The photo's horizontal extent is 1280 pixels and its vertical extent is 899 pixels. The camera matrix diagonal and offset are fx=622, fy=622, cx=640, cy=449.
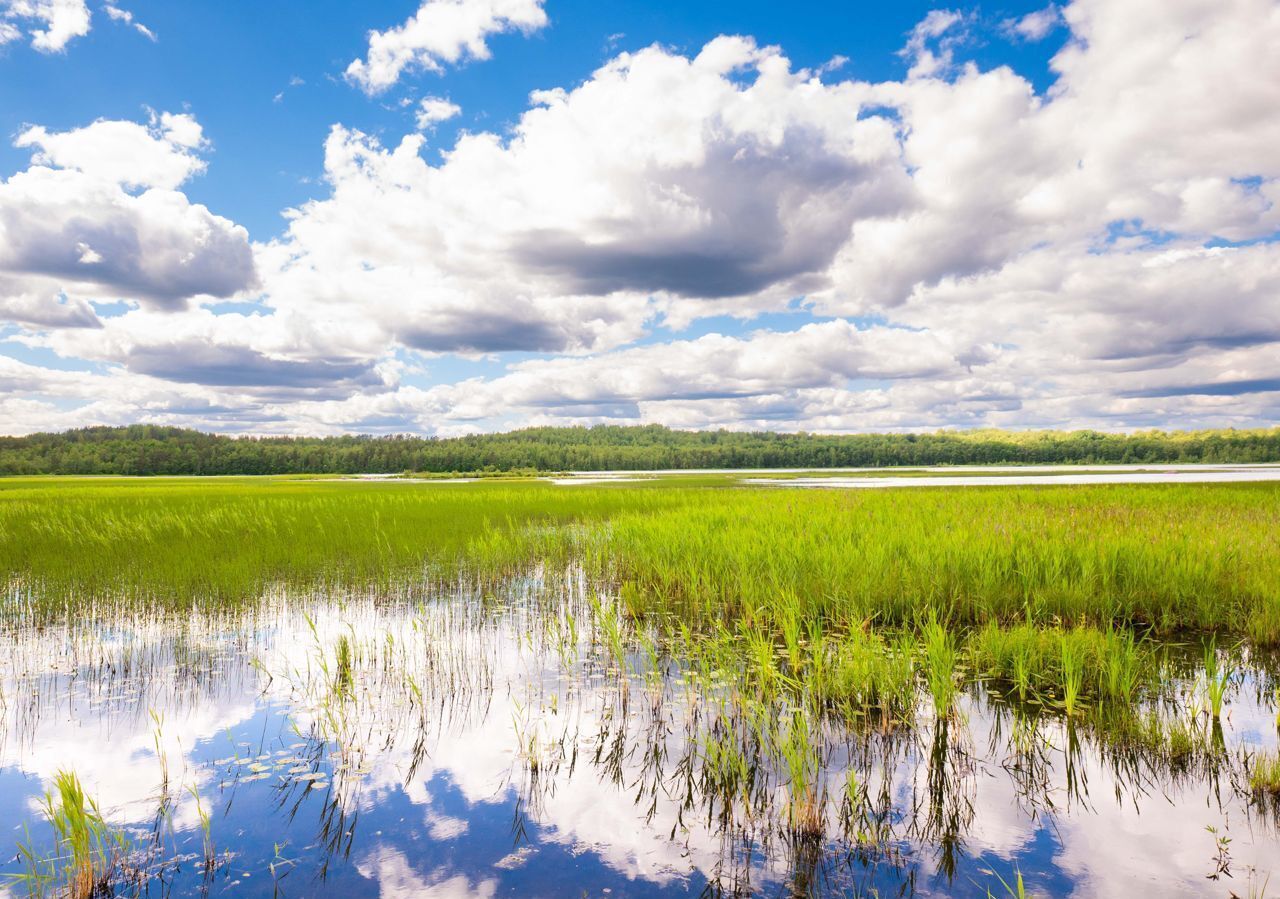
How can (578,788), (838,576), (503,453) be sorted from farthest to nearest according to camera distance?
(503,453)
(838,576)
(578,788)

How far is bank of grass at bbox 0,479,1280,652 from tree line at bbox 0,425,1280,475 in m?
116

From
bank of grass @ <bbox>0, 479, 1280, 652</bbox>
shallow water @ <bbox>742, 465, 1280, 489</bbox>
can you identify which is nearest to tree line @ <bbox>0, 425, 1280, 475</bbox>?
shallow water @ <bbox>742, 465, 1280, 489</bbox>

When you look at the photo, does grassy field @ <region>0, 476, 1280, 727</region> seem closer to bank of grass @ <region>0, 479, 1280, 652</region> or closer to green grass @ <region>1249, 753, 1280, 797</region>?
bank of grass @ <region>0, 479, 1280, 652</region>

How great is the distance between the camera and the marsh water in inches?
170

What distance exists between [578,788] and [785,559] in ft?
25.6

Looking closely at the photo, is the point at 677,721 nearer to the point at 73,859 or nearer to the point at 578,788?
the point at 578,788

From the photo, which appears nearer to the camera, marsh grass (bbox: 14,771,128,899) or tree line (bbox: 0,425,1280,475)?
marsh grass (bbox: 14,771,128,899)

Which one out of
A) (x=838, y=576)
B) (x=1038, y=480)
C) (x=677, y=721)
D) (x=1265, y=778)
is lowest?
(x=1038, y=480)

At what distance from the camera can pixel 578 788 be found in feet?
18.1

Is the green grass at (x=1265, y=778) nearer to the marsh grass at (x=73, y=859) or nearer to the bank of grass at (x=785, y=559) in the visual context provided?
the bank of grass at (x=785, y=559)

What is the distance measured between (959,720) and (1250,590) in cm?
769

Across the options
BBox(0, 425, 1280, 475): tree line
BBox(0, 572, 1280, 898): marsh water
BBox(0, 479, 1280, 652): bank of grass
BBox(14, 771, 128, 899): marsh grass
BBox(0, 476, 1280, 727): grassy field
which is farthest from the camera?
BBox(0, 425, 1280, 475): tree line

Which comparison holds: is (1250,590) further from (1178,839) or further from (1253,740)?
(1178,839)

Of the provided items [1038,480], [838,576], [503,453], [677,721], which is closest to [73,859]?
[677,721]
